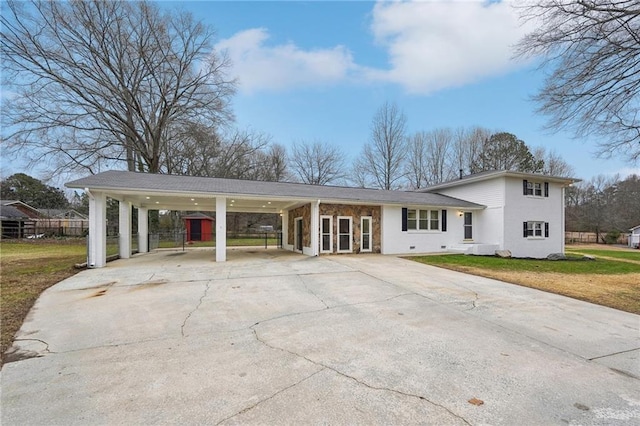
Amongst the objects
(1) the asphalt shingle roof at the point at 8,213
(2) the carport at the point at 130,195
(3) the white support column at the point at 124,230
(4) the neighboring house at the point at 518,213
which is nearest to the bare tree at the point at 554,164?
(4) the neighboring house at the point at 518,213

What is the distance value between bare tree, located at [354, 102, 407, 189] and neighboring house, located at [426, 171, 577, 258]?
13.0 metres

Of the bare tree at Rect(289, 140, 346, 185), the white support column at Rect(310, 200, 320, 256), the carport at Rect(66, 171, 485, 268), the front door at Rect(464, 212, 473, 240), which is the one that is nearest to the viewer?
the carport at Rect(66, 171, 485, 268)

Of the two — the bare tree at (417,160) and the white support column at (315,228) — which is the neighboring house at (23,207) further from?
the bare tree at (417,160)

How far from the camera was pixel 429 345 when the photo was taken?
3.62m

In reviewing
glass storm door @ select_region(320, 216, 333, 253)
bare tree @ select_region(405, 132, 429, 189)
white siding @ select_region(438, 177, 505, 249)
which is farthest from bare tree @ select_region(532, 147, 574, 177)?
glass storm door @ select_region(320, 216, 333, 253)

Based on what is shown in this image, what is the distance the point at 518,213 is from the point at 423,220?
5051 millimetres

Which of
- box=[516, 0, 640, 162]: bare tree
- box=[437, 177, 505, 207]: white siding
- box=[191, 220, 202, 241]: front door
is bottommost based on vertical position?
box=[191, 220, 202, 241]: front door

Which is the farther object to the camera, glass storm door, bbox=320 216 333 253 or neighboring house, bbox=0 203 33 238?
neighboring house, bbox=0 203 33 238

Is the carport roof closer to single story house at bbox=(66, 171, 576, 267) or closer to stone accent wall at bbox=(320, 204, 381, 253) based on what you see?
single story house at bbox=(66, 171, 576, 267)

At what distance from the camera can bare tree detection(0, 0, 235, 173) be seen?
1722 cm

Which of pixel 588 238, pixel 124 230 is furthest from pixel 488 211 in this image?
pixel 588 238

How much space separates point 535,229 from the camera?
16.0 m

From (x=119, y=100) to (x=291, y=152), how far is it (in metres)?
17.0

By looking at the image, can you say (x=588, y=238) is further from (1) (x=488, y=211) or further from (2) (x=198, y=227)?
(2) (x=198, y=227)
